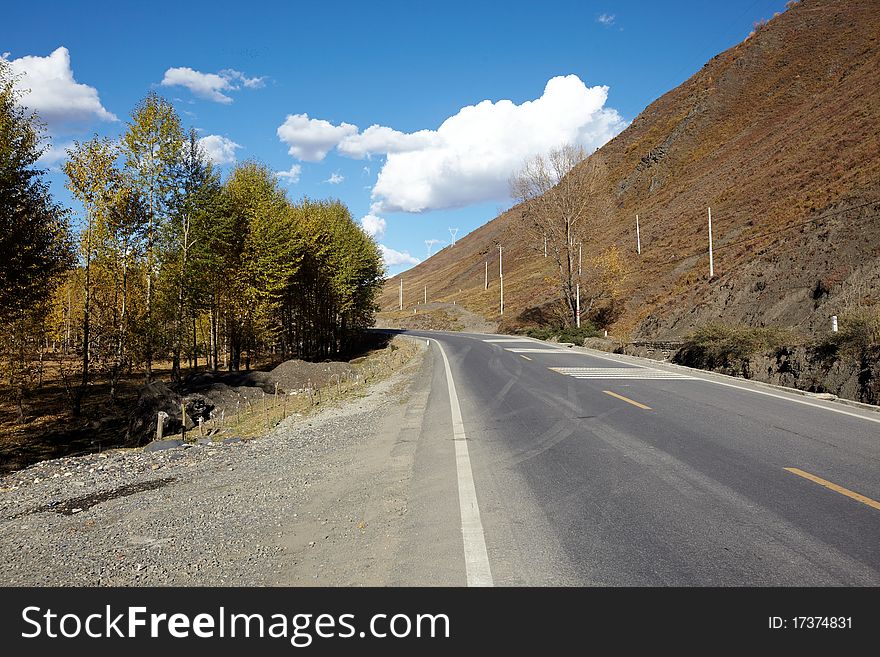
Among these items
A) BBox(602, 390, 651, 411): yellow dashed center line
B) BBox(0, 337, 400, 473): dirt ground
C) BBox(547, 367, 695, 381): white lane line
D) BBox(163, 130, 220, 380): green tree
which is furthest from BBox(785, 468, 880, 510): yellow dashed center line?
BBox(163, 130, 220, 380): green tree

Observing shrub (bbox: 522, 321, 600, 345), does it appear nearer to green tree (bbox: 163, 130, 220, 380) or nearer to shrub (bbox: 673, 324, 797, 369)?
shrub (bbox: 673, 324, 797, 369)

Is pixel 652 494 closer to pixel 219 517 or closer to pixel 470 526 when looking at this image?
pixel 470 526

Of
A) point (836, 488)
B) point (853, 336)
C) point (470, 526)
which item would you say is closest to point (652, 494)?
point (836, 488)

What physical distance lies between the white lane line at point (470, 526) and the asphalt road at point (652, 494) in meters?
0.02

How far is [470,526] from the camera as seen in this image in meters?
4.48

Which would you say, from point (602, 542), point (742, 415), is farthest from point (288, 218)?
point (602, 542)

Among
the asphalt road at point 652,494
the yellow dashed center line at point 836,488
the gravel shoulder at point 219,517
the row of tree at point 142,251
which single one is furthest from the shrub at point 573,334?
the yellow dashed center line at point 836,488

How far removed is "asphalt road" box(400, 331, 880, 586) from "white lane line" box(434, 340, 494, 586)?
0.05 feet

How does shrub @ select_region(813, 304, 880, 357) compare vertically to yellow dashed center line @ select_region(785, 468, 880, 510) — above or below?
above

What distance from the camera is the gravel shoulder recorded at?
3.97 metres

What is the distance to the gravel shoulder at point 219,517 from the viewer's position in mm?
3973

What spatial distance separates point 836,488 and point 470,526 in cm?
371
